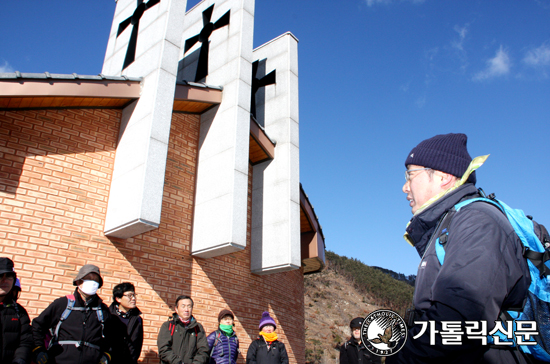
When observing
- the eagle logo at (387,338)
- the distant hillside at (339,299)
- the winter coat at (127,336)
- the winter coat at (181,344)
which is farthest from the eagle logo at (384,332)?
the distant hillside at (339,299)

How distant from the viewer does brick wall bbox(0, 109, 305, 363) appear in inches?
260

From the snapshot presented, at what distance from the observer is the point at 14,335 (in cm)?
425

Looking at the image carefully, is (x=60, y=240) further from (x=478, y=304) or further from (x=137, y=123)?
(x=478, y=304)

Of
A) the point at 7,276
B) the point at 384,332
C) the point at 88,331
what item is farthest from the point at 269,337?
the point at 384,332

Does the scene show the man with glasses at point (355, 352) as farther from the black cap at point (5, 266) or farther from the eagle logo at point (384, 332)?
the eagle logo at point (384, 332)

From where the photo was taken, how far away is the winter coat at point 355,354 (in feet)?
26.2

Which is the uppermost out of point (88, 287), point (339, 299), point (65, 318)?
point (339, 299)

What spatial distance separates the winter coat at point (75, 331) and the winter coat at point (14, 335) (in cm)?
30

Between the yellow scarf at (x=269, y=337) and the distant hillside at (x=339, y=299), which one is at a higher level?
the distant hillside at (x=339, y=299)

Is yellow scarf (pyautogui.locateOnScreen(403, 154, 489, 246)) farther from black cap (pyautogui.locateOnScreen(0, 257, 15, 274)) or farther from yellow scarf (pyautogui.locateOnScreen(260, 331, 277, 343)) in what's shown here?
yellow scarf (pyautogui.locateOnScreen(260, 331, 277, 343))

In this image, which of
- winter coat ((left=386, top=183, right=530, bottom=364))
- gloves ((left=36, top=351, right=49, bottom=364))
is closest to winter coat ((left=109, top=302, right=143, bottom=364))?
gloves ((left=36, top=351, right=49, bottom=364))

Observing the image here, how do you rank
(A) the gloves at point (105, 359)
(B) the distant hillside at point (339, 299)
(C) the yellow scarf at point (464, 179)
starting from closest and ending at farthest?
1. (C) the yellow scarf at point (464, 179)
2. (A) the gloves at point (105, 359)
3. (B) the distant hillside at point (339, 299)

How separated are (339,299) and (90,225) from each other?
111ft

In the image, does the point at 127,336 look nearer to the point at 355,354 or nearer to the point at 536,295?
the point at 355,354
